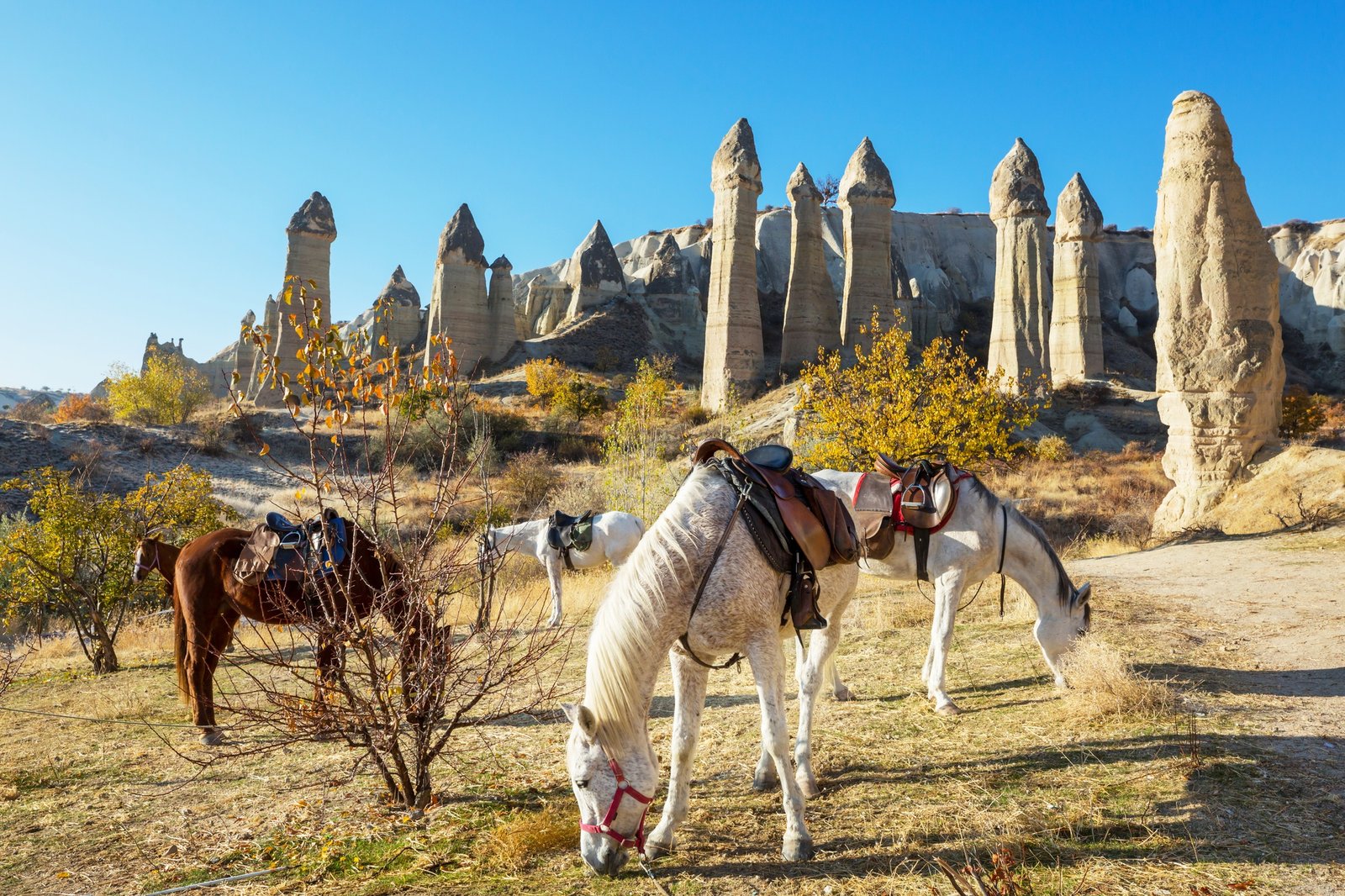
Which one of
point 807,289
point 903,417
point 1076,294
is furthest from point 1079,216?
point 903,417

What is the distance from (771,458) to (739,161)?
30.1 m

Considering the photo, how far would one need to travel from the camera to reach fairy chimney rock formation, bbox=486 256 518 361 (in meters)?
46.8

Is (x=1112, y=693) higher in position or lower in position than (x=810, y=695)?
lower

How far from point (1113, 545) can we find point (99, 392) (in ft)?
250

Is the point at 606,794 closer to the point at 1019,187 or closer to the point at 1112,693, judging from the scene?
the point at 1112,693

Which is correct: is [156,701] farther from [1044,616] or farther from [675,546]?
[1044,616]

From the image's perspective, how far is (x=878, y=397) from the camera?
1627 cm

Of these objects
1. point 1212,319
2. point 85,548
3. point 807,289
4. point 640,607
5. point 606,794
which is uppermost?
point 807,289

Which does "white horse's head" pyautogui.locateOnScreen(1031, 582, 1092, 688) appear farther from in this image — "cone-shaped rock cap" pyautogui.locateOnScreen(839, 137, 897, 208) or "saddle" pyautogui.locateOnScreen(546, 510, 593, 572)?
"cone-shaped rock cap" pyautogui.locateOnScreen(839, 137, 897, 208)

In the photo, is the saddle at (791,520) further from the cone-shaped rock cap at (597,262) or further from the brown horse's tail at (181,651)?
the cone-shaped rock cap at (597,262)

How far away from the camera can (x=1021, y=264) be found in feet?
114

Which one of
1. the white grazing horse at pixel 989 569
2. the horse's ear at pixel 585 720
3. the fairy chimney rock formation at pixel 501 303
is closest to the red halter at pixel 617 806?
the horse's ear at pixel 585 720

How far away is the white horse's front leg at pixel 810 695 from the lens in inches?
178

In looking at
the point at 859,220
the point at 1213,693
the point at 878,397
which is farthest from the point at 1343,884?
the point at 859,220
